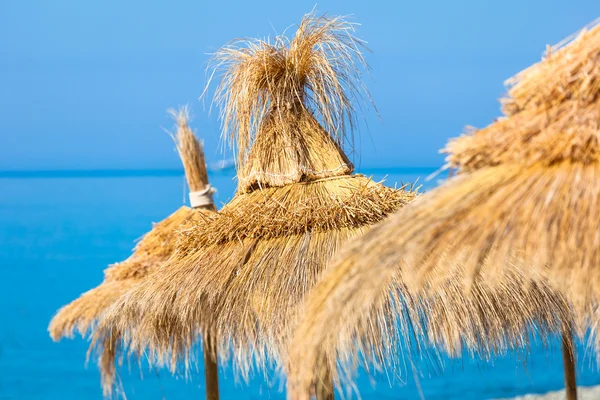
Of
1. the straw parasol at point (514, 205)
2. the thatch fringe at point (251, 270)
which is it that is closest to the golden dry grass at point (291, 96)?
the thatch fringe at point (251, 270)

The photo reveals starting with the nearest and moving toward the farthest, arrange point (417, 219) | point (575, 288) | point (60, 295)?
point (417, 219) → point (575, 288) → point (60, 295)

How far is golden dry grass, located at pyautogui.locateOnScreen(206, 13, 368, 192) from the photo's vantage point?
3.12m

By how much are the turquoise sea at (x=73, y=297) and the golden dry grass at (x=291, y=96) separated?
22 cm

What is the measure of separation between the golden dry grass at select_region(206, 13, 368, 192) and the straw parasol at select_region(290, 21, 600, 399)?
1.43 meters

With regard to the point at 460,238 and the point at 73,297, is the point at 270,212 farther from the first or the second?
the point at 73,297

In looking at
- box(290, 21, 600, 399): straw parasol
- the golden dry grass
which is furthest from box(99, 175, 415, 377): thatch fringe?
box(290, 21, 600, 399): straw parasol

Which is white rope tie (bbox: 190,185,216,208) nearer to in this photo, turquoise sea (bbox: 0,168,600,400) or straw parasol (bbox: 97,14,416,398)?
turquoise sea (bbox: 0,168,600,400)

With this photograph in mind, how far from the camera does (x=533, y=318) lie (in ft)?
8.87

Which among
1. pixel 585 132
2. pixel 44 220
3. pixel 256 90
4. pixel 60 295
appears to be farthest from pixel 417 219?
pixel 44 220

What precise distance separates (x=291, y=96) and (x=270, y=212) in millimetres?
574

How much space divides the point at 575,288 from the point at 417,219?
0.41 metres

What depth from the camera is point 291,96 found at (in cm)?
323

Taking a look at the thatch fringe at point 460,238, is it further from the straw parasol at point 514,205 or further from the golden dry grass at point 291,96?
the golden dry grass at point 291,96

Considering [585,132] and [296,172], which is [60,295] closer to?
[296,172]
